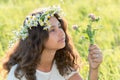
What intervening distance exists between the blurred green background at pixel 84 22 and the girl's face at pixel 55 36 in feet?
4.17

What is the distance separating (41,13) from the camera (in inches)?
177

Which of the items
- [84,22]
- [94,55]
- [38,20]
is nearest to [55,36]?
[38,20]

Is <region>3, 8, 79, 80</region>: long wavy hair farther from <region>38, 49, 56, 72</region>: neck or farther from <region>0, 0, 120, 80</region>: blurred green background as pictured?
<region>0, 0, 120, 80</region>: blurred green background

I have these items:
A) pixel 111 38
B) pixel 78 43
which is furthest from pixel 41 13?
pixel 111 38

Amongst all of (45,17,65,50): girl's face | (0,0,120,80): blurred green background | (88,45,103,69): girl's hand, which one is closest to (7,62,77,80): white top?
(45,17,65,50): girl's face

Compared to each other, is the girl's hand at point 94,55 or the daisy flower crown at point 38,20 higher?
the daisy flower crown at point 38,20

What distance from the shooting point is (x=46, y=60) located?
15.1 ft

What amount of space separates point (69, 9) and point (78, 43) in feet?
7.01

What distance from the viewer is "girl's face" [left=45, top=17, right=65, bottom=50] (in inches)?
173

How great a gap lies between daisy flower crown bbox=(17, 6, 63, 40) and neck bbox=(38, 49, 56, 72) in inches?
8.7

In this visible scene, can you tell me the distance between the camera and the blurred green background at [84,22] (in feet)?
20.0

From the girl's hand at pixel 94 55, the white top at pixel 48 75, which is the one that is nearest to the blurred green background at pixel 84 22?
the white top at pixel 48 75

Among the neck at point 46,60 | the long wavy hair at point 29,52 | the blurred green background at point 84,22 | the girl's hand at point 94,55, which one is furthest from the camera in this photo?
the blurred green background at point 84,22

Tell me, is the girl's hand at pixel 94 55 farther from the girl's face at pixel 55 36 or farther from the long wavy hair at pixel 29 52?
the long wavy hair at pixel 29 52
